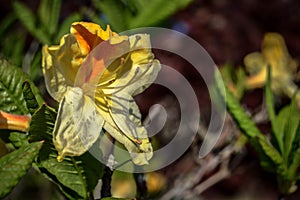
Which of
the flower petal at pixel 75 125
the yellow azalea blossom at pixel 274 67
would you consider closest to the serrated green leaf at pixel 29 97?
the flower petal at pixel 75 125

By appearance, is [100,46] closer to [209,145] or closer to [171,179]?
[209,145]

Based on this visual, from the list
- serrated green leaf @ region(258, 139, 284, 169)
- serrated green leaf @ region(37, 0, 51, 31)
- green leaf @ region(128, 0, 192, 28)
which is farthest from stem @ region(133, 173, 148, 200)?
serrated green leaf @ region(37, 0, 51, 31)

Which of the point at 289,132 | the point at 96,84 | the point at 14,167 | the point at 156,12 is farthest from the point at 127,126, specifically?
the point at 156,12

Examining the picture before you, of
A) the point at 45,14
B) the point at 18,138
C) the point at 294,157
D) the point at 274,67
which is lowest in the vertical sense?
the point at 274,67

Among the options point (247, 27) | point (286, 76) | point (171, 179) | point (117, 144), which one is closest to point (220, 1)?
point (247, 27)

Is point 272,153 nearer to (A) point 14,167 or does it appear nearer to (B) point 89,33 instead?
(B) point 89,33

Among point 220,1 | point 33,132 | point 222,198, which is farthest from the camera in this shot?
point 222,198
